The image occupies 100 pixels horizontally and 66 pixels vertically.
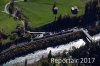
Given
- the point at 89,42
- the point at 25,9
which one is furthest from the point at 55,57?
the point at 25,9

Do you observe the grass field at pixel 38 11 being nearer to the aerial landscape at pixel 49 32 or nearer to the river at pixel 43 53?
the aerial landscape at pixel 49 32

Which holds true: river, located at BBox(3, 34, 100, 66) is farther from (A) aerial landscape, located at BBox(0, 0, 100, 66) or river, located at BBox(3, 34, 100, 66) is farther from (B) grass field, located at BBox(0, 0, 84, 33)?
(B) grass field, located at BBox(0, 0, 84, 33)

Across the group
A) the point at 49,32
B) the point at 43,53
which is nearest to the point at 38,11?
the point at 49,32

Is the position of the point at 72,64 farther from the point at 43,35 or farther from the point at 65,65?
the point at 43,35

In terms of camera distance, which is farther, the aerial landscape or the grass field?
the grass field

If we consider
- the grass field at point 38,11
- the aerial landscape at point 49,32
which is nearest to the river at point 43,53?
the aerial landscape at point 49,32

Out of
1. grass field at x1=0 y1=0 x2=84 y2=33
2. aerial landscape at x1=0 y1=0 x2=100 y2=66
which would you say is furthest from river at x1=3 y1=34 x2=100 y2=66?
grass field at x1=0 y1=0 x2=84 y2=33

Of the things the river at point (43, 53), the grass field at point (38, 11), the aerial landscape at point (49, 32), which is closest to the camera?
the river at point (43, 53)

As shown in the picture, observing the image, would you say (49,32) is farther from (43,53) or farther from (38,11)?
(43,53)
